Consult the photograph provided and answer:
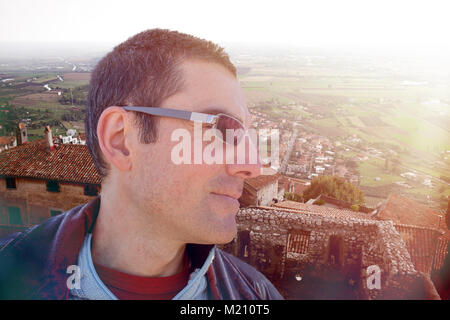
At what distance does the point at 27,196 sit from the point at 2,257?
28.5 ft

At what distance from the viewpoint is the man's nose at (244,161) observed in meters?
0.88

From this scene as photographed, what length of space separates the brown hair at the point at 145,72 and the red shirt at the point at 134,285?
1.15 ft

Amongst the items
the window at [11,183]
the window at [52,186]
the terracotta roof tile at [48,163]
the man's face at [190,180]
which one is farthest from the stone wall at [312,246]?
the window at [11,183]

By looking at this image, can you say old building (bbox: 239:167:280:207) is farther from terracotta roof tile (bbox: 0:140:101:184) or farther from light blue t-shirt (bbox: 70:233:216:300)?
light blue t-shirt (bbox: 70:233:216:300)

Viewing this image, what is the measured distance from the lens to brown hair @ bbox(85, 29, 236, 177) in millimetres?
848

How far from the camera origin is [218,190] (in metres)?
0.87

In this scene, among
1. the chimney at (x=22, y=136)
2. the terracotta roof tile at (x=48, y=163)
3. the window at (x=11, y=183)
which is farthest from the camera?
the window at (x=11, y=183)

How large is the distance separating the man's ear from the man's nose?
1.04 feet

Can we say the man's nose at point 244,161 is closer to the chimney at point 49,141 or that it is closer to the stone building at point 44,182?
the stone building at point 44,182

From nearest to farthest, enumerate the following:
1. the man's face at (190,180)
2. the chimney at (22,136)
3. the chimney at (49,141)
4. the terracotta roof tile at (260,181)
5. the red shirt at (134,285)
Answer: the man's face at (190,180), the red shirt at (134,285), the chimney at (22,136), the terracotta roof tile at (260,181), the chimney at (49,141)

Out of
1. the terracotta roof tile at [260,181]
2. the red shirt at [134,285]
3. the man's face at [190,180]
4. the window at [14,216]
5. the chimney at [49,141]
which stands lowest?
the window at [14,216]
